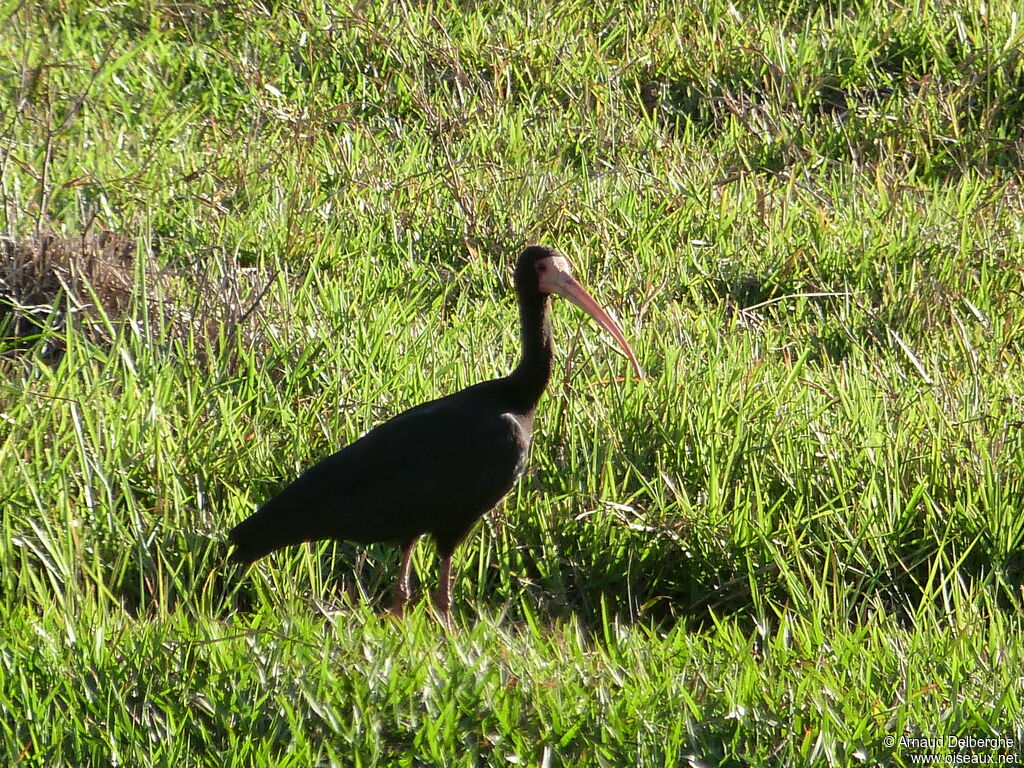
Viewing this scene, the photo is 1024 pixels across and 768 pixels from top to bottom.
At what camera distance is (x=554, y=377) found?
4.11 m

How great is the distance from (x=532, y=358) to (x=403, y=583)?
0.71 m

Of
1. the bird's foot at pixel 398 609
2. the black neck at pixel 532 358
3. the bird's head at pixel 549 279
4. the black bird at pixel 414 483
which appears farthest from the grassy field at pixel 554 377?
the bird's head at pixel 549 279

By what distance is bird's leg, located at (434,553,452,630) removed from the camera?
129 inches

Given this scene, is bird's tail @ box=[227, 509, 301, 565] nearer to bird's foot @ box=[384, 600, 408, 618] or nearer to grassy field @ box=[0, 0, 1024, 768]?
grassy field @ box=[0, 0, 1024, 768]

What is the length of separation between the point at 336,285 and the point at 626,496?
56.3 inches

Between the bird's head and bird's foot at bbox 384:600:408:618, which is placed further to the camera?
the bird's head

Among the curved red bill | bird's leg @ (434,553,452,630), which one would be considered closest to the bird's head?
the curved red bill

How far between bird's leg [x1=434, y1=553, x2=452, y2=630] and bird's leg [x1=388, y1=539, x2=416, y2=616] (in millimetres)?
87

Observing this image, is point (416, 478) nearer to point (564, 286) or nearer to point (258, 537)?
point (258, 537)

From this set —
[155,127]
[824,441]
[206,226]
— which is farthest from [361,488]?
[155,127]

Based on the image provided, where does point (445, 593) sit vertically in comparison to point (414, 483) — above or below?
below

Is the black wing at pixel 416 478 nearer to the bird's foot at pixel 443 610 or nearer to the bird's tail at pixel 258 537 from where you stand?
the bird's tail at pixel 258 537

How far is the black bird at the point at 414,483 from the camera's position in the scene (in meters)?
3.22

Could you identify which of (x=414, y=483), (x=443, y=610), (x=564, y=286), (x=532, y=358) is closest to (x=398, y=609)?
(x=443, y=610)
